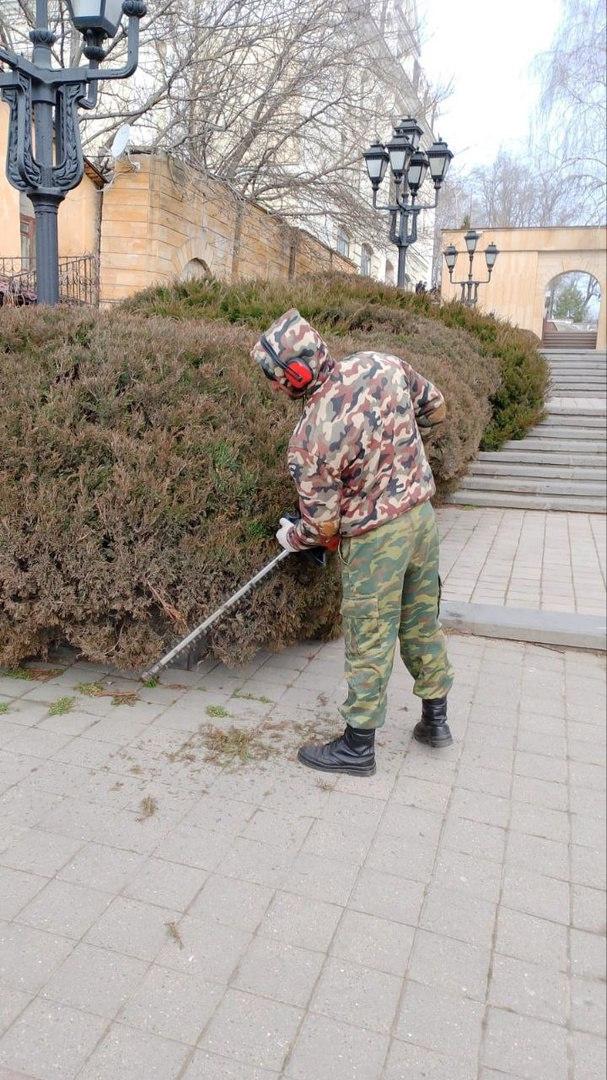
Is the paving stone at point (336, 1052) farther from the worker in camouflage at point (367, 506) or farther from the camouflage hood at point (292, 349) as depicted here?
the camouflage hood at point (292, 349)

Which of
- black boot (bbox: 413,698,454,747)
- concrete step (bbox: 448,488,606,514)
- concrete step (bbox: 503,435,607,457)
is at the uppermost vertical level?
concrete step (bbox: 503,435,607,457)

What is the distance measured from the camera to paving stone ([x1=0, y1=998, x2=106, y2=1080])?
197cm

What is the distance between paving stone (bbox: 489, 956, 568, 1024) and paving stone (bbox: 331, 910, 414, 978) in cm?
26

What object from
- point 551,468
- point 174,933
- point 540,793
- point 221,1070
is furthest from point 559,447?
point 221,1070

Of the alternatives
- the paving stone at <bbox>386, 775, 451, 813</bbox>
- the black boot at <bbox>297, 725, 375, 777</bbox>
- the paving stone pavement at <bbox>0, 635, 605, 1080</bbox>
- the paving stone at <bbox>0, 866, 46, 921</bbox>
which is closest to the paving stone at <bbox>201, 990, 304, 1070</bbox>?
the paving stone pavement at <bbox>0, 635, 605, 1080</bbox>

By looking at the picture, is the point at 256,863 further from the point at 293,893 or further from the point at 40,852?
the point at 40,852

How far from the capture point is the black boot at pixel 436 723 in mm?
3490

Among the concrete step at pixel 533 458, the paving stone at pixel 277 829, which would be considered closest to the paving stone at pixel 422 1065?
the paving stone at pixel 277 829

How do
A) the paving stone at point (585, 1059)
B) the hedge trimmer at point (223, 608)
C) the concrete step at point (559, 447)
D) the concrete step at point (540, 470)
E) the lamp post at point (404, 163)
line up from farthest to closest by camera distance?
the lamp post at point (404, 163), the concrete step at point (559, 447), the concrete step at point (540, 470), the hedge trimmer at point (223, 608), the paving stone at point (585, 1059)

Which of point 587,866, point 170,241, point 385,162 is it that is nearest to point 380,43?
point 170,241

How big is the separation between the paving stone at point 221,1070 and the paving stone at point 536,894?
0.92 meters

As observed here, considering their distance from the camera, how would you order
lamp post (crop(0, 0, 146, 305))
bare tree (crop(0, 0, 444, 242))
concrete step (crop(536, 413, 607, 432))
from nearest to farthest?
lamp post (crop(0, 0, 146, 305)) < concrete step (crop(536, 413, 607, 432)) < bare tree (crop(0, 0, 444, 242))

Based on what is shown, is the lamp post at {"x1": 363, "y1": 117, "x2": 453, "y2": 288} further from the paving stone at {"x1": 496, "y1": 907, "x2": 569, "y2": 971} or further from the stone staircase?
the paving stone at {"x1": 496, "y1": 907, "x2": 569, "y2": 971}

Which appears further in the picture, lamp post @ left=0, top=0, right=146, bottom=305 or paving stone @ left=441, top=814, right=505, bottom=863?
lamp post @ left=0, top=0, right=146, bottom=305
